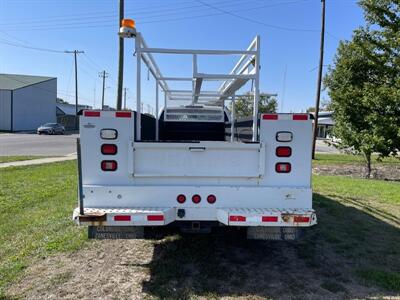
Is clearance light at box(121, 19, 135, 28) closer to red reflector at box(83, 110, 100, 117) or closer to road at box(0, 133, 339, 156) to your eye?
red reflector at box(83, 110, 100, 117)

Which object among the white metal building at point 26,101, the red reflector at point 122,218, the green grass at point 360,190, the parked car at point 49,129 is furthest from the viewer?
the white metal building at point 26,101

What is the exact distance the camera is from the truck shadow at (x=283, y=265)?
3688 mm

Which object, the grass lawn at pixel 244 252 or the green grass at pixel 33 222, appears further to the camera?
the green grass at pixel 33 222

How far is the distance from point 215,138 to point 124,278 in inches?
142

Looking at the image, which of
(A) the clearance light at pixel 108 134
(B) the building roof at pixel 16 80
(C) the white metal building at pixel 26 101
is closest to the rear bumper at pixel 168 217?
(A) the clearance light at pixel 108 134

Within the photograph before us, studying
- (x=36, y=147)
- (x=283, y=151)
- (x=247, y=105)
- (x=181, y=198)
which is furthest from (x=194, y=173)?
(x=36, y=147)

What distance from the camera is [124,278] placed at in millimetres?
3936

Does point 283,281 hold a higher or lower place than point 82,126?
lower

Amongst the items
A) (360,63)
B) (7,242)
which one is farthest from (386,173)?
(7,242)

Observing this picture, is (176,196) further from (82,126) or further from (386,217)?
(386,217)

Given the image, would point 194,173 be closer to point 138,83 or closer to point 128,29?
point 138,83

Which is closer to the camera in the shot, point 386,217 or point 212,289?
point 212,289

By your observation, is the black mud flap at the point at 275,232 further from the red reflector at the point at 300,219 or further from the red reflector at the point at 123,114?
the red reflector at the point at 123,114

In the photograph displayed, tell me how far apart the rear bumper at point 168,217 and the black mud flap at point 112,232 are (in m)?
0.14
